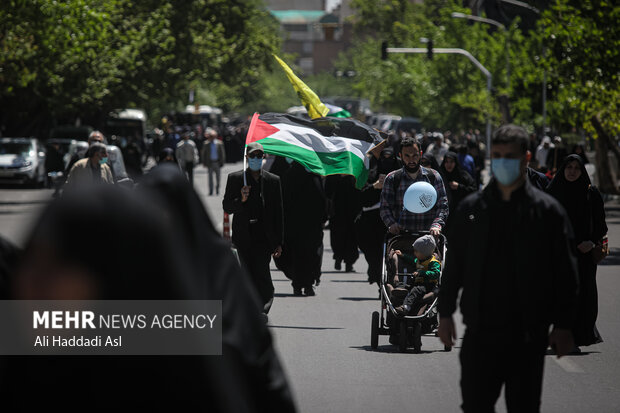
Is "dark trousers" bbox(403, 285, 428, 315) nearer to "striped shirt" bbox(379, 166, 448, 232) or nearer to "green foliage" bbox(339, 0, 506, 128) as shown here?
"striped shirt" bbox(379, 166, 448, 232)

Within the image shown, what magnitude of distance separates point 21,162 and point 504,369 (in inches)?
1383

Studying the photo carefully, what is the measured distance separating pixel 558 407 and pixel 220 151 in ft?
87.0

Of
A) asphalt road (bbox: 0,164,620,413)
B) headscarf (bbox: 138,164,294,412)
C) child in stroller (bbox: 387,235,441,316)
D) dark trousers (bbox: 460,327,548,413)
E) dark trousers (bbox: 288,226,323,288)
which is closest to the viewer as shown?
headscarf (bbox: 138,164,294,412)

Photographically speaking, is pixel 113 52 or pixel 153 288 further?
pixel 113 52

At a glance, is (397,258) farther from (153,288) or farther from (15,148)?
(15,148)

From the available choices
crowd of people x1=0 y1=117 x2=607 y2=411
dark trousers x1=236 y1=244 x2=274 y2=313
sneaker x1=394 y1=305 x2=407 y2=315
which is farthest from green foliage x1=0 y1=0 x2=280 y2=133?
sneaker x1=394 y1=305 x2=407 y2=315

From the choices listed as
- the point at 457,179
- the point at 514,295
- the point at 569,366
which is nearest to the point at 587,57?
the point at 457,179

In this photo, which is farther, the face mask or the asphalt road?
the face mask

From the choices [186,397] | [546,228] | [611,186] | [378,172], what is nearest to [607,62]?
[611,186]

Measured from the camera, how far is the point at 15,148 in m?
39.7

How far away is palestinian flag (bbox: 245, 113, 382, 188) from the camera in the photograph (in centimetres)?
1266

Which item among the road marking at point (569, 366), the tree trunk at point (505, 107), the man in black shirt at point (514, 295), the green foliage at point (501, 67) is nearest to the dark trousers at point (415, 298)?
the road marking at point (569, 366)

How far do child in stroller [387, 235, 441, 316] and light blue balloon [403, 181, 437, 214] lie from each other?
37 cm

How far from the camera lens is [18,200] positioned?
3366cm
